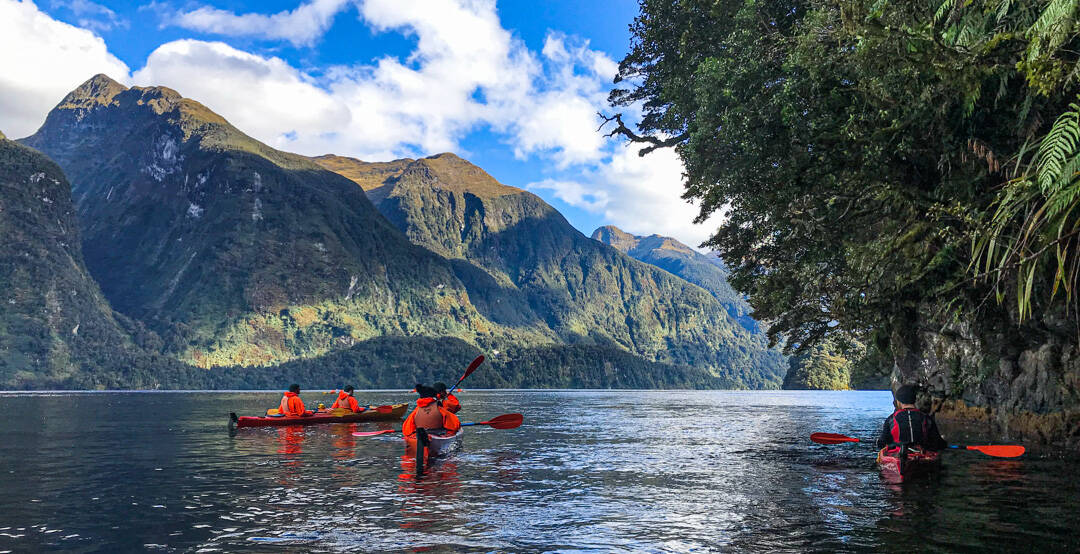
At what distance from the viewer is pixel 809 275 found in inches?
1177

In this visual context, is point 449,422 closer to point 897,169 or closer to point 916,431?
point 916,431

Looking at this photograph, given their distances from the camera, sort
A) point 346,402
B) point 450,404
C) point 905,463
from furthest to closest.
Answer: point 346,402 < point 450,404 < point 905,463

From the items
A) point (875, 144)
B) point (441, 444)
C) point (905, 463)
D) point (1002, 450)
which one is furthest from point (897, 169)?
point (441, 444)

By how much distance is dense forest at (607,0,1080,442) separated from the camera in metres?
15.4

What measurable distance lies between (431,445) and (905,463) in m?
14.4

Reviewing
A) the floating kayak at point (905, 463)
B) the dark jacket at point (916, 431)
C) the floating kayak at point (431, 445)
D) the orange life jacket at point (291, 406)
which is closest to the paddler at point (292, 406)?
the orange life jacket at point (291, 406)

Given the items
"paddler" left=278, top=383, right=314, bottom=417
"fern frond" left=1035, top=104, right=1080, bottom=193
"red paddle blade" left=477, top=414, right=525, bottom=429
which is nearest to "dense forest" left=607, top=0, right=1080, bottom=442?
"fern frond" left=1035, top=104, right=1080, bottom=193

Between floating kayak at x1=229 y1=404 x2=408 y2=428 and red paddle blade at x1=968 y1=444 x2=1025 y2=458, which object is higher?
red paddle blade at x1=968 y1=444 x2=1025 y2=458

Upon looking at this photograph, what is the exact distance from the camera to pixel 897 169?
80.2ft

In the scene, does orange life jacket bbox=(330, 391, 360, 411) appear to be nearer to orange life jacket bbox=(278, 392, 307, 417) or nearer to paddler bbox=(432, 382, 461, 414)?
orange life jacket bbox=(278, 392, 307, 417)

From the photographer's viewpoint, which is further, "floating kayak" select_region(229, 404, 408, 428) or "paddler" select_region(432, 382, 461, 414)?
"floating kayak" select_region(229, 404, 408, 428)

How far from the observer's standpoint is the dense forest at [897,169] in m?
15.4

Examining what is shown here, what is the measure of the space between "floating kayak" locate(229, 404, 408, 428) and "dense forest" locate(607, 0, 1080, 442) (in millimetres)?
23235

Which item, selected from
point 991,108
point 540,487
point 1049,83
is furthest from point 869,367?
point 1049,83
